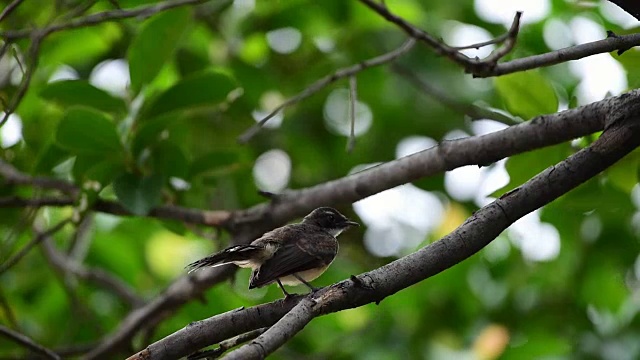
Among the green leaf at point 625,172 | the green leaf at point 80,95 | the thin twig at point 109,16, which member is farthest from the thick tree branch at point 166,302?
the green leaf at point 625,172

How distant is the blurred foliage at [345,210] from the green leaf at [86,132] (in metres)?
0.63

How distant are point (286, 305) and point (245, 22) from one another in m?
3.95

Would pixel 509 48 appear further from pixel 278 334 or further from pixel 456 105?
pixel 456 105

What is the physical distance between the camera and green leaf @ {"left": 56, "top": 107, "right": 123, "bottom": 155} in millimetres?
4133

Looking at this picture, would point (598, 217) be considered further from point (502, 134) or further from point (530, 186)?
point (530, 186)

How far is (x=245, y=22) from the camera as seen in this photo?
20.8 ft

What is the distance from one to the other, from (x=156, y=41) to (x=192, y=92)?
0.99 feet

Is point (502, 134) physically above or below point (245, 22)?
above

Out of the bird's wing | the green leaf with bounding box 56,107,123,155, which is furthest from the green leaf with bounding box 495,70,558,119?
the green leaf with bounding box 56,107,123,155

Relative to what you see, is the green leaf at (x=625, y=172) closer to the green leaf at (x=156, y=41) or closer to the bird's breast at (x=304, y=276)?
the bird's breast at (x=304, y=276)

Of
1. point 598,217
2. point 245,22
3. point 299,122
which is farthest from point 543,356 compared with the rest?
point 245,22

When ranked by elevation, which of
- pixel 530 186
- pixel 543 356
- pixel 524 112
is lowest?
pixel 543 356

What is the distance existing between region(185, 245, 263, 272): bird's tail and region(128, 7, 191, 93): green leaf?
1197 mm

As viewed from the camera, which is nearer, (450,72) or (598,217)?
(598,217)
